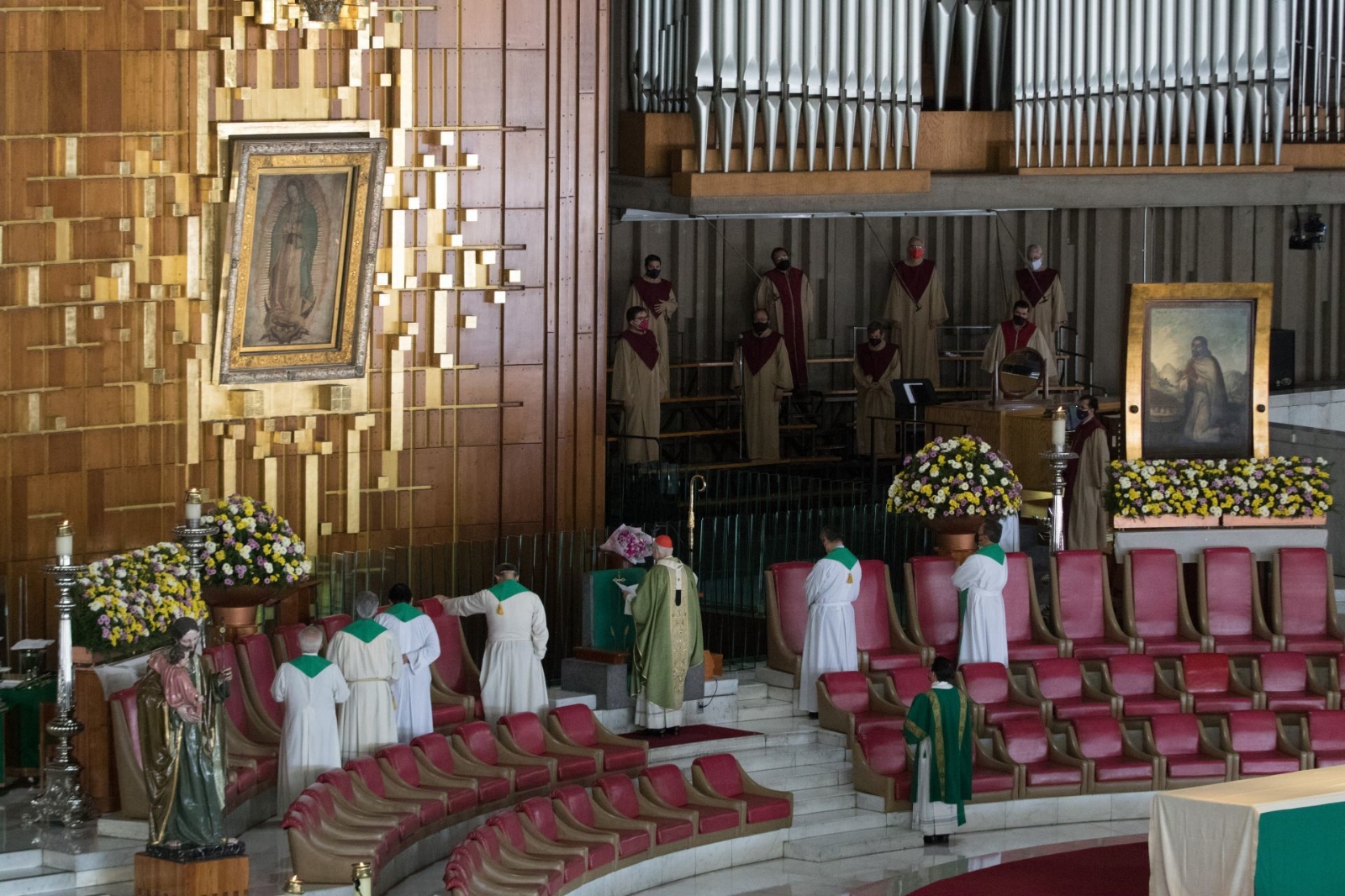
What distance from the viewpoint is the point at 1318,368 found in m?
24.4

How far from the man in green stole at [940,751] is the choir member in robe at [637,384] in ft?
21.8

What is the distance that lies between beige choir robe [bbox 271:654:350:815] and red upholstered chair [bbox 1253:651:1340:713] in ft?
22.4

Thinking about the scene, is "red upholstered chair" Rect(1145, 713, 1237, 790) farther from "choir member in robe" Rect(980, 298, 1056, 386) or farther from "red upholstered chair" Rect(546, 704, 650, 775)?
"choir member in robe" Rect(980, 298, 1056, 386)

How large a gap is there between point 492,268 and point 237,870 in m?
6.64

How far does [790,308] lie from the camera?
72.6 ft

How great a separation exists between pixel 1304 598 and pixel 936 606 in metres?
2.91

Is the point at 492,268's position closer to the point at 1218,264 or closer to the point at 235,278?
the point at 235,278

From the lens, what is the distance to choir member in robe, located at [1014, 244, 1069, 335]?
22.7 meters

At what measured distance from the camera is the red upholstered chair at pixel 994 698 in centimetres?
1489

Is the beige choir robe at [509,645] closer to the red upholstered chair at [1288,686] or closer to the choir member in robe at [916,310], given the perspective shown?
the red upholstered chair at [1288,686]

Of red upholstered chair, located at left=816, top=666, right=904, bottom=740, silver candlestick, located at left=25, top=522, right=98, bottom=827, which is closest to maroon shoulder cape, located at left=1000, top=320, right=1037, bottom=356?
red upholstered chair, located at left=816, top=666, right=904, bottom=740

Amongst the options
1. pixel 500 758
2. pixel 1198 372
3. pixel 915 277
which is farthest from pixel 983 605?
pixel 915 277

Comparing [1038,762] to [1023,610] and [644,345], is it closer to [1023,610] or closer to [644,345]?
[1023,610]

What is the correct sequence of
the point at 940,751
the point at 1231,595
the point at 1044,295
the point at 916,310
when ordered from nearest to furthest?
the point at 940,751
the point at 1231,595
the point at 916,310
the point at 1044,295
